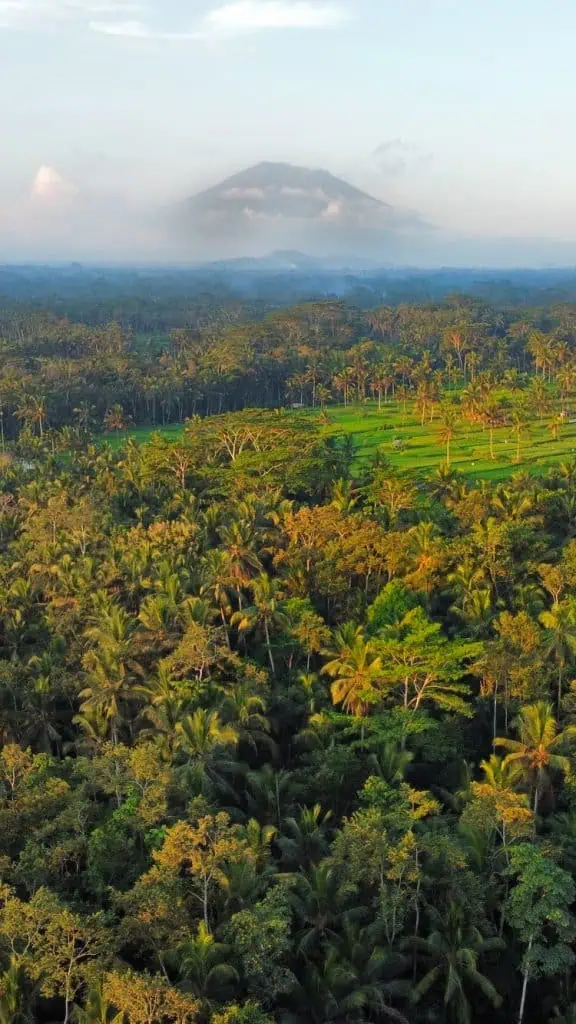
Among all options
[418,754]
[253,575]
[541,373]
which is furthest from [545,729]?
[541,373]

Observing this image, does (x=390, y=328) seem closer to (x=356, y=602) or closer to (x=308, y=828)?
(x=356, y=602)

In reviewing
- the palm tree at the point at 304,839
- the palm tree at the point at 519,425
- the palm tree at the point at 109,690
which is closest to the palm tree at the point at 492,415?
the palm tree at the point at 519,425

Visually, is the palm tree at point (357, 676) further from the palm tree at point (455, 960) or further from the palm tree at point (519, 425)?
the palm tree at point (519, 425)

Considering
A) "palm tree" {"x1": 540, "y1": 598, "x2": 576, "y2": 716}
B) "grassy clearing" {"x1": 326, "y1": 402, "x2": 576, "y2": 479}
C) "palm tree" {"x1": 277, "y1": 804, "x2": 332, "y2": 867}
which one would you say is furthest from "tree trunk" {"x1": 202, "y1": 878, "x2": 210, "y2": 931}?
"grassy clearing" {"x1": 326, "y1": 402, "x2": 576, "y2": 479}

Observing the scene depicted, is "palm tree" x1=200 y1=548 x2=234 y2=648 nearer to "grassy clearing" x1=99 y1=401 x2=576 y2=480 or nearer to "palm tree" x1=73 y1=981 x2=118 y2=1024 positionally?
"palm tree" x1=73 y1=981 x2=118 y2=1024

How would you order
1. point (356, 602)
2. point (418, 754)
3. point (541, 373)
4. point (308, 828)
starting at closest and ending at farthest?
point (308, 828), point (418, 754), point (356, 602), point (541, 373)

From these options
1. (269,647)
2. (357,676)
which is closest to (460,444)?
(269,647)
